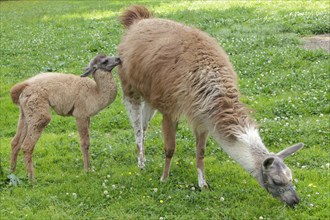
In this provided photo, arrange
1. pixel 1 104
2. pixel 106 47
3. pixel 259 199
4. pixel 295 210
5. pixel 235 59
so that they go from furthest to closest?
pixel 106 47 → pixel 235 59 → pixel 1 104 → pixel 259 199 → pixel 295 210

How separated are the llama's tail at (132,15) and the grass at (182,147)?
6.72 feet

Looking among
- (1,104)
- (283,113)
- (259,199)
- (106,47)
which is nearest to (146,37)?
(259,199)

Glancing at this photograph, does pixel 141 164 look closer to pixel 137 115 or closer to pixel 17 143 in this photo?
pixel 137 115

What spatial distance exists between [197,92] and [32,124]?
2439 mm

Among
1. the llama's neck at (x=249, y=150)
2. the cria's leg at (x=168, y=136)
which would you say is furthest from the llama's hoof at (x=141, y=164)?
the llama's neck at (x=249, y=150)

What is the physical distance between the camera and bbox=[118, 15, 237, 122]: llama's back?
5.84 metres

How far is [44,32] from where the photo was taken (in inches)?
713

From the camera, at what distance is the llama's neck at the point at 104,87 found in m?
7.21

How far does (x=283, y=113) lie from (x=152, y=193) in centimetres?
383

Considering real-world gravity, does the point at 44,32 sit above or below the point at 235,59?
below

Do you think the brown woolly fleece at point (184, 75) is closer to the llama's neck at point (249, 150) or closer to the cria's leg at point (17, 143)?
the llama's neck at point (249, 150)

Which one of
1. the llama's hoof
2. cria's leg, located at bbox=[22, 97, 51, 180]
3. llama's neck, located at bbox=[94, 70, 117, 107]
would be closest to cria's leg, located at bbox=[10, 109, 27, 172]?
cria's leg, located at bbox=[22, 97, 51, 180]

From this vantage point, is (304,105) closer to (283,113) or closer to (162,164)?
(283,113)

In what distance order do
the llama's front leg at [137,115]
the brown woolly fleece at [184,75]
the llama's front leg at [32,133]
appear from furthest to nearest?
the llama's front leg at [137,115], the llama's front leg at [32,133], the brown woolly fleece at [184,75]
